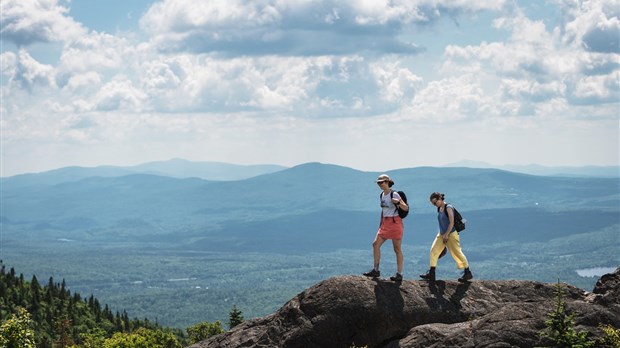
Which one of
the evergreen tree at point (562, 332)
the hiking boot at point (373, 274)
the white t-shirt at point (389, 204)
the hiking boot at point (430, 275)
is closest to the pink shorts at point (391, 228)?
the white t-shirt at point (389, 204)

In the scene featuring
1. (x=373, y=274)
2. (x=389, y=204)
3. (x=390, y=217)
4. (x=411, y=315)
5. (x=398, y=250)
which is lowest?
(x=411, y=315)

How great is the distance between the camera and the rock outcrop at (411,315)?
73.1ft

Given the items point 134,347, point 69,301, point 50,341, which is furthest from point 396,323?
point 69,301

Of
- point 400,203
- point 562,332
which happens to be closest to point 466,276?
point 400,203

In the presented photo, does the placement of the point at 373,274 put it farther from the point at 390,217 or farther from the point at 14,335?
the point at 14,335

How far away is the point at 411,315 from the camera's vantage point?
25.6 meters

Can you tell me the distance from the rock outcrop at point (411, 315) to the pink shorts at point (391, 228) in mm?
1707

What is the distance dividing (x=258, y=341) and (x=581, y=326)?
35.4 feet

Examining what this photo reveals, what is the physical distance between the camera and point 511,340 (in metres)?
21.5

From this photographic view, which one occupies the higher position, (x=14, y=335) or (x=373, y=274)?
(x=373, y=274)

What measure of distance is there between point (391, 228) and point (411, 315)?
10.6 feet

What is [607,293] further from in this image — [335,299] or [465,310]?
[335,299]

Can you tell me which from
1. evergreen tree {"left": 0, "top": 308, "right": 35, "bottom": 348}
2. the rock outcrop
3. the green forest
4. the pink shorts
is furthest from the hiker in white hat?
the green forest

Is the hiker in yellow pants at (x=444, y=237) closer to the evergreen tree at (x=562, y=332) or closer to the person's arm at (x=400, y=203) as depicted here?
the person's arm at (x=400, y=203)
